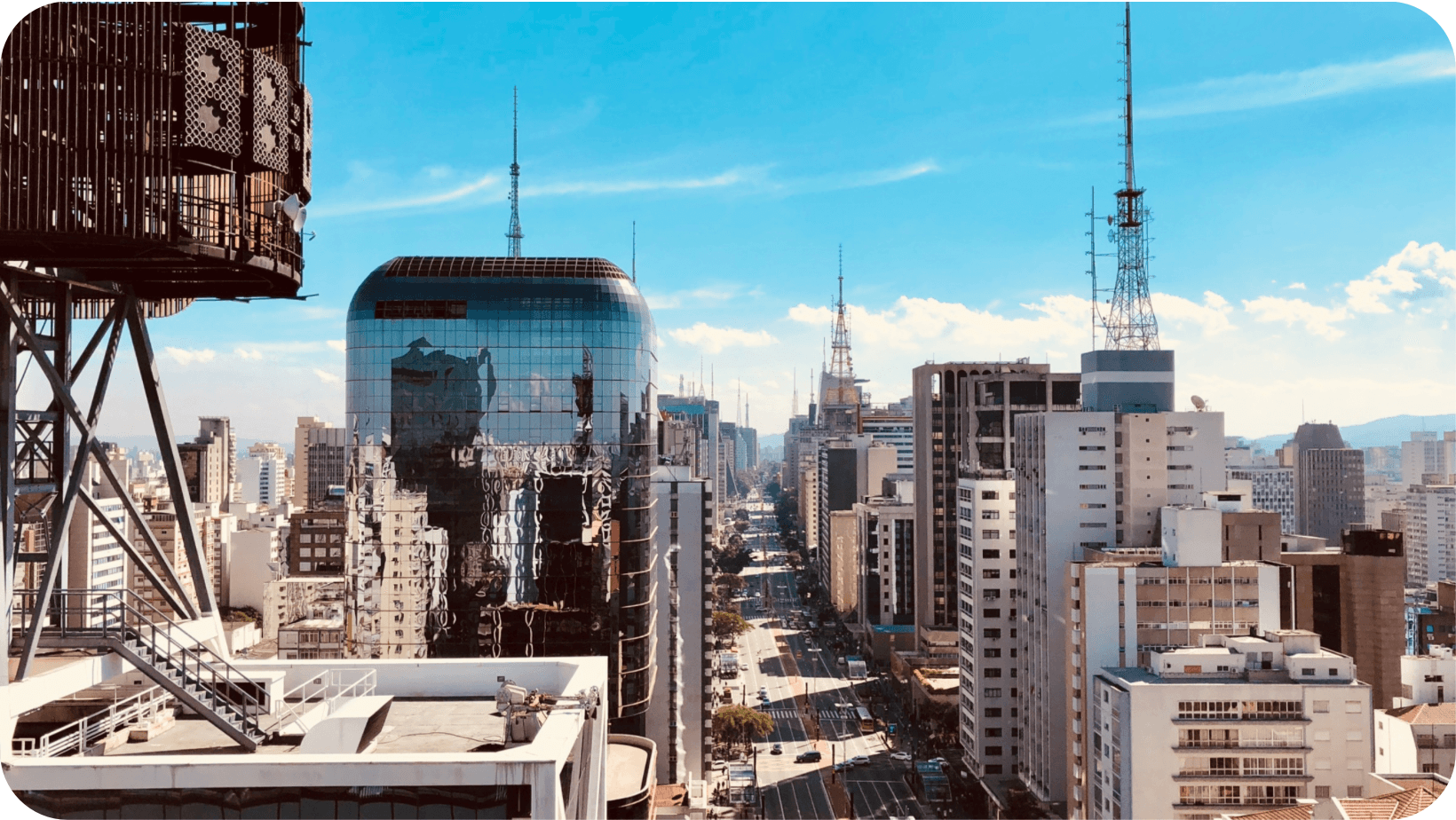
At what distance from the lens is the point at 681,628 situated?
44.4 metres

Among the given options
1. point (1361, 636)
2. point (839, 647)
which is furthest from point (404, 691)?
point (839, 647)

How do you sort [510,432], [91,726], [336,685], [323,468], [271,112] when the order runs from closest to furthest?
[271,112] < [91,726] < [336,685] < [510,432] < [323,468]

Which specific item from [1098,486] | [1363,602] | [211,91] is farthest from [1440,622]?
[211,91]

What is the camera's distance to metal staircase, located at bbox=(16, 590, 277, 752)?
10.4 meters

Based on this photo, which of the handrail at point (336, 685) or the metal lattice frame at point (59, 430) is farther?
the handrail at point (336, 685)

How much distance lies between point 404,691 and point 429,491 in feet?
57.1

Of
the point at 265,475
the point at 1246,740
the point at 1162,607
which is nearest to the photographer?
the point at 1246,740

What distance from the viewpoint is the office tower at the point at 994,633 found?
48562mm

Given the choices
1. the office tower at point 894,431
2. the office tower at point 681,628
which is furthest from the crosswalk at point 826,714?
the office tower at point 894,431

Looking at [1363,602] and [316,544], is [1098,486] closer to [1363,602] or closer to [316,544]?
[1363,602]

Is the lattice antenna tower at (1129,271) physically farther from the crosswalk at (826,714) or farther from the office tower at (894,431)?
the office tower at (894,431)

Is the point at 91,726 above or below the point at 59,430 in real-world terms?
below

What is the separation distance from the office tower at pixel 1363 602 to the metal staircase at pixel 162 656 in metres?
44.0

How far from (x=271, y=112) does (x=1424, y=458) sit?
154058 millimetres
